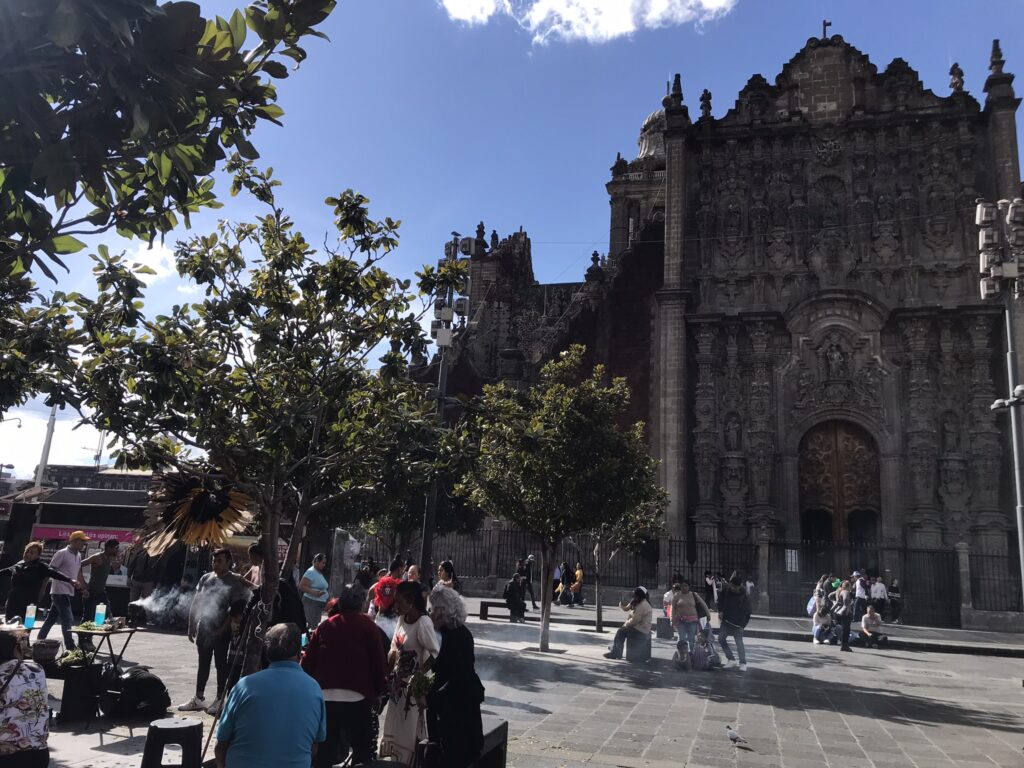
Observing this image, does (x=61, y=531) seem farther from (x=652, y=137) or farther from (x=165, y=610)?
(x=652, y=137)

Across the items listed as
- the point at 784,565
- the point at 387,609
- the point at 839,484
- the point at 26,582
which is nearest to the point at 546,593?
the point at 387,609

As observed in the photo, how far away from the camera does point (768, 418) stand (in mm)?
26859

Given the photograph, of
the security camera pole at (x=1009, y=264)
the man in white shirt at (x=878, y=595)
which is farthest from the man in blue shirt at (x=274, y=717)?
the man in white shirt at (x=878, y=595)

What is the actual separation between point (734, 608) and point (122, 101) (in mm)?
12206

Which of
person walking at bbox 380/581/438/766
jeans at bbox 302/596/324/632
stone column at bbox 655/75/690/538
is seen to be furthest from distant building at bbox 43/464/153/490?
person walking at bbox 380/581/438/766

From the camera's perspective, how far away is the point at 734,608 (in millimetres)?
12812

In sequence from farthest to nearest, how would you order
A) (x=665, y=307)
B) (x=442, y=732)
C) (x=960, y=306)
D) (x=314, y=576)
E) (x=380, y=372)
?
(x=665, y=307) → (x=960, y=306) → (x=314, y=576) → (x=380, y=372) → (x=442, y=732)

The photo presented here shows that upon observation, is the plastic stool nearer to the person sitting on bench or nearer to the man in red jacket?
the man in red jacket

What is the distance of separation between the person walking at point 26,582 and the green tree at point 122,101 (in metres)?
6.95

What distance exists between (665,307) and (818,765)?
2238 centimetres

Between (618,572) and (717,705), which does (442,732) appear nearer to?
(717,705)

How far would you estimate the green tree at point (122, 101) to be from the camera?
2.73 meters

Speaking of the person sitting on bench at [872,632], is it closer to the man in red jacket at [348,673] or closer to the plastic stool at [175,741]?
the man in red jacket at [348,673]

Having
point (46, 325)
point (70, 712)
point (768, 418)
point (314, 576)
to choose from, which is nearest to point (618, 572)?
point (768, 418)
